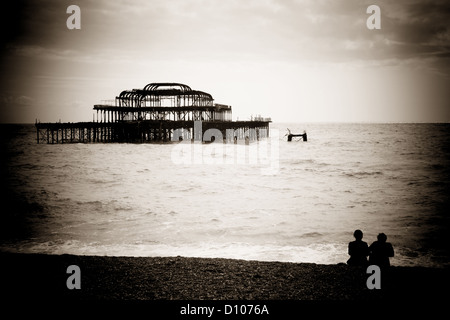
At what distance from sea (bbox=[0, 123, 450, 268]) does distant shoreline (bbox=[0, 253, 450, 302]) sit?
1928mm

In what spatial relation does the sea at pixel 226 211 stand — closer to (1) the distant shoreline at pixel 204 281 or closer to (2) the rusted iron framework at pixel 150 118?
(1) the distant shoreline at pixel 204 281

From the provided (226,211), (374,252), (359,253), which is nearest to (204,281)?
(359,253)

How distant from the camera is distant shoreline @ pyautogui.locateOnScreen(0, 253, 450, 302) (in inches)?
216

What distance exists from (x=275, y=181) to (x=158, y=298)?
18.5m

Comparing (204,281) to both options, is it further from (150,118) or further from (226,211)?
(150,118)

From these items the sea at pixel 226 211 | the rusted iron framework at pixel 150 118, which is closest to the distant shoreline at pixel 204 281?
the sea at pixel 226 211

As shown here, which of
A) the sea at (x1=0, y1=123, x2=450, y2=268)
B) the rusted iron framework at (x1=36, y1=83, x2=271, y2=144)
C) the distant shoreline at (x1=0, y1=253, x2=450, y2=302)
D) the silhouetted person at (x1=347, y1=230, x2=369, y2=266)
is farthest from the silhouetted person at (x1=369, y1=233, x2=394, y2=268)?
the rusted iron framework at (x1=36, y1=83, x2=271, y2=144)

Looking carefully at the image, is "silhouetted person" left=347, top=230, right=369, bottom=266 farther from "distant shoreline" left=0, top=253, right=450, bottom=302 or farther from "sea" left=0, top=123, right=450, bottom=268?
"sea" left=0, top=123, right=450, bottom=268

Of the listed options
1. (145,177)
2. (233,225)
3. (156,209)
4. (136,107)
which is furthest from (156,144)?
(233,225)

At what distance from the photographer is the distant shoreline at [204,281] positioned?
548cm

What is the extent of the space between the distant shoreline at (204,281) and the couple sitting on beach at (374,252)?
0.85 ft

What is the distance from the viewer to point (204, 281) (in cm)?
618

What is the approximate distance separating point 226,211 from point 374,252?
9.19m

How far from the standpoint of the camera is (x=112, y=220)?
520 inches
